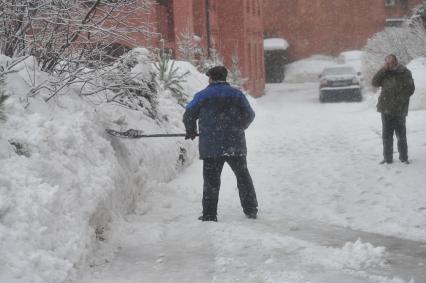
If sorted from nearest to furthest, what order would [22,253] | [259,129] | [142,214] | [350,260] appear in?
[22,253]
[350,260]
[142,214]
[259,129]

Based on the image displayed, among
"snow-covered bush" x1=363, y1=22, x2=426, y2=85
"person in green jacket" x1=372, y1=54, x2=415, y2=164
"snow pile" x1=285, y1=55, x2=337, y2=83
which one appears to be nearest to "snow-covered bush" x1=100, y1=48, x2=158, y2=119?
"person in green jacket" x1=372, y1=54, x2=415, y2=164

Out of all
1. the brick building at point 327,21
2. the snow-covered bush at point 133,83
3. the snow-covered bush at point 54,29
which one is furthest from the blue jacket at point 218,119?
the brick building at point 327,21

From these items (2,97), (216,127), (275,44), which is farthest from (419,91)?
(275,44)

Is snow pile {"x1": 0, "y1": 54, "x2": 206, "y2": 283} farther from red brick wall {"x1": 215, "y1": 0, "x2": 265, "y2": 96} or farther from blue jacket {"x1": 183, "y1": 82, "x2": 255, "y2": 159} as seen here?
red brick wall {"x1": 215, "y1": 0, "x2": 265, "y2": 96}

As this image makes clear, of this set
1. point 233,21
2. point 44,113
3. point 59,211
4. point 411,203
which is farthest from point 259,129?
point 233,21

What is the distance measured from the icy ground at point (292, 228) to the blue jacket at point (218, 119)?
2.54 feet

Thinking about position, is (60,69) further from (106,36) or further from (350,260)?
(350,260)

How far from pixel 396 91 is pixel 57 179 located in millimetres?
5779

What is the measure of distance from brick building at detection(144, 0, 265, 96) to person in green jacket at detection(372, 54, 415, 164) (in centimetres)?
1106

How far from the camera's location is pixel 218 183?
6426mm

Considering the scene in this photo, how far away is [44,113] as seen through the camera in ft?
19.1

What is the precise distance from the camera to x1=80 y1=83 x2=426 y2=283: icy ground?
15.5ft

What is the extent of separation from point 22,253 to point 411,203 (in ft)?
15.1

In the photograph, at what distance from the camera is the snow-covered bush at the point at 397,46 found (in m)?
21.5
